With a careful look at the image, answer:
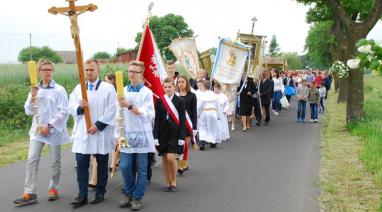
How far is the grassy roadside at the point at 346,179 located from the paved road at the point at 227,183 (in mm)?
196

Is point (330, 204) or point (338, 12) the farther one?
point (338, 12)

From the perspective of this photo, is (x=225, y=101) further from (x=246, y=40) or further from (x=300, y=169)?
(x=246, y=40)

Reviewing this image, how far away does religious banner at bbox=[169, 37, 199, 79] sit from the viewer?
58.1 feet

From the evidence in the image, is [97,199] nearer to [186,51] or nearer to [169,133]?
[169,133]

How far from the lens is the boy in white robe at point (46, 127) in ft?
22.9

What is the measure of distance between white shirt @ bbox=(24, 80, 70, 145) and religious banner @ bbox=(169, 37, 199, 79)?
10688mm

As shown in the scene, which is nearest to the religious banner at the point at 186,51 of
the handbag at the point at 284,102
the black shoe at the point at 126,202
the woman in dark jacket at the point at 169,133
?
the handbag at the point at 284,102

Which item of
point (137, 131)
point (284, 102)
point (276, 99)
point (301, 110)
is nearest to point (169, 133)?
point (137, 131)

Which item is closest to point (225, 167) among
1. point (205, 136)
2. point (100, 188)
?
point (205, 136)

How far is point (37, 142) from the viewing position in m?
7.02

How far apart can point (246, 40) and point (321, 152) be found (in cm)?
812

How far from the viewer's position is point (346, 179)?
8.63 metres

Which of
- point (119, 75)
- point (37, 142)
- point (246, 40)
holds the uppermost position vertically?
point (246, 40)

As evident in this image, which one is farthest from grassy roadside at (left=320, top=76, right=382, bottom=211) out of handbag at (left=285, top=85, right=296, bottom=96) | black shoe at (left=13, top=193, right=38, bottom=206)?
handbag at (left=285, top=85, right=296, bottom=96)
